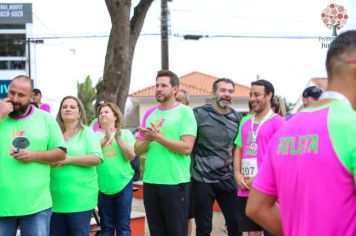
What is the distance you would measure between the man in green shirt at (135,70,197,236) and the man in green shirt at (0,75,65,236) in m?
1.05

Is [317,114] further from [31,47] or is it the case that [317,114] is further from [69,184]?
[31,47]

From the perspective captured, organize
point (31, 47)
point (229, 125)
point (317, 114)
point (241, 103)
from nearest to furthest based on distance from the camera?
1. point (317, 114)
2. point (229, 125)
3. point (31, 47)
4. point (241, 103)

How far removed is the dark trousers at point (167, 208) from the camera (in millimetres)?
5367

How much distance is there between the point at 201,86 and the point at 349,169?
147 ft

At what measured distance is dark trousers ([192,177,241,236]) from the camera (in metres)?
6.20


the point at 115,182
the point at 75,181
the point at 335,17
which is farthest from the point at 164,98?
the point at 335,17

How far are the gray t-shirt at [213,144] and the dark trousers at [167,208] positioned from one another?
0.73 meters

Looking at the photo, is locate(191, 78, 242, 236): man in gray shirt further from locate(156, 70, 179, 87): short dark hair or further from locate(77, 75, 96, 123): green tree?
locate(77, 75, 96, 123): green tree

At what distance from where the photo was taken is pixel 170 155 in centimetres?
541

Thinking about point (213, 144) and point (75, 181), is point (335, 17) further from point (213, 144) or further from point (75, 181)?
point (75, 181)

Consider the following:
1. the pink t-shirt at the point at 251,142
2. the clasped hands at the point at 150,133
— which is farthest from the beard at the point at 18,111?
the pink t-shirt at the point at 251,142

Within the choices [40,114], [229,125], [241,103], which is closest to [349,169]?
[40,114]

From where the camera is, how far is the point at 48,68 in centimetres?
3294

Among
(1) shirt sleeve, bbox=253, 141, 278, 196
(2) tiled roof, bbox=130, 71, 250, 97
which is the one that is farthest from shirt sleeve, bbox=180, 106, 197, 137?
(2) tiled roof, bbox=130, 71, 250, 97
